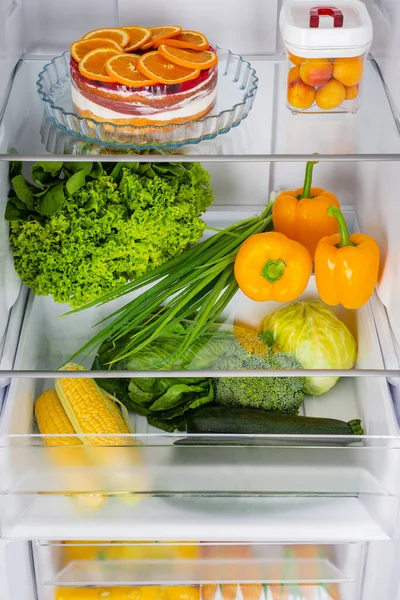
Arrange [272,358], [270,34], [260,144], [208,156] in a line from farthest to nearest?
[270,34], [272,358], [260,144], [208,156]

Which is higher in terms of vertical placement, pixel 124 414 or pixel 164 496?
pixel 124 414

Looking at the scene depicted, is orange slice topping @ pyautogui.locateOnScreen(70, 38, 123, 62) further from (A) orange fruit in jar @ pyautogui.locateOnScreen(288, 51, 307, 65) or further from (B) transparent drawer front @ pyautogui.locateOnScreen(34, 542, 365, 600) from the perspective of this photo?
(B) transparent drawer front @ pyautogui.locateOnScreen(34, 542, 365, 600)

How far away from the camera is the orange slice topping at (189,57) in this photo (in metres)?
1.29

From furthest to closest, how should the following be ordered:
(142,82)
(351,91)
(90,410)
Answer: (90,410)
(351,91)
(142,82)

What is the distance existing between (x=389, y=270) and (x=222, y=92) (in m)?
0.45

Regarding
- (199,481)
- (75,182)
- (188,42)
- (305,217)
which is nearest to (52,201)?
(75,182)

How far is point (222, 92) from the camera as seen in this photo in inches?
55.5

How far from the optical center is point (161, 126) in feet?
4.17

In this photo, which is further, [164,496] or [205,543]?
[205,543]

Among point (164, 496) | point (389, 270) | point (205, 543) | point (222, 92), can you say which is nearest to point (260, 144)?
point (222, 92)

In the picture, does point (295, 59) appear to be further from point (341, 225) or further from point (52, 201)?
point (52, 201)

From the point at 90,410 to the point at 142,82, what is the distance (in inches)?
23.6

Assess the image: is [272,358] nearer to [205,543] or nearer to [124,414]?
[124,414]

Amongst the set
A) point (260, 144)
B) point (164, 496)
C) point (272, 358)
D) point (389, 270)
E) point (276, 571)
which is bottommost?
point (276, 571)
